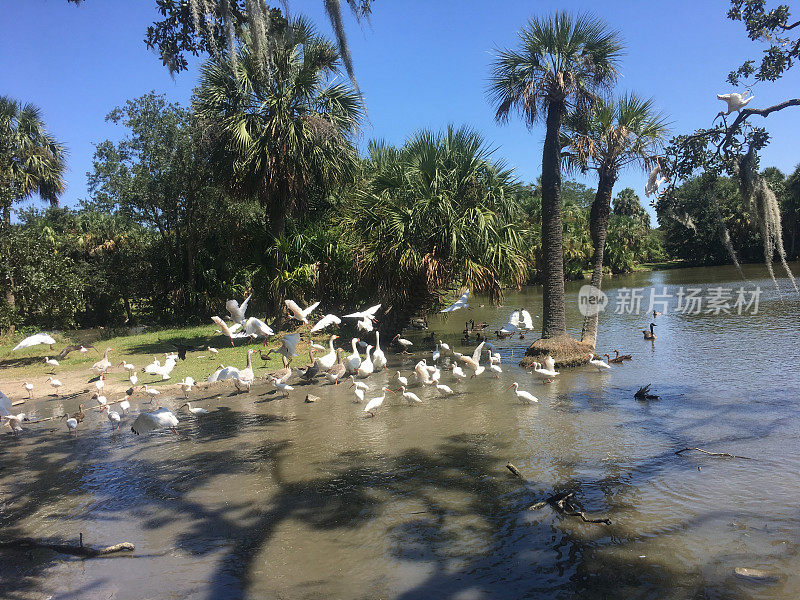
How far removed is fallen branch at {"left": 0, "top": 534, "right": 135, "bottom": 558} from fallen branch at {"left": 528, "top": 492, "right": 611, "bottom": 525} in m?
3.83

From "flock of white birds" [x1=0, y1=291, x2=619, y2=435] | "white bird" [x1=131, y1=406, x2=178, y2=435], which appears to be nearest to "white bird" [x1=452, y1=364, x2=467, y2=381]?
"flock of white birds" [x1=0, y1=291, x2=619, y2=435]

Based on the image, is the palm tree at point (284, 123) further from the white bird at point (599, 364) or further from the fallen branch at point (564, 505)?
the fallen branch at point (564, 505)

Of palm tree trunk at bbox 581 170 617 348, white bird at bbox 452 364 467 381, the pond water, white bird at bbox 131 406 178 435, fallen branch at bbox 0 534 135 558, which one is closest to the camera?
the pond water

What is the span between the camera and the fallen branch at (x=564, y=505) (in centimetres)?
497

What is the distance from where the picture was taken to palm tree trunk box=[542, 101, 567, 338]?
1223 centimetres

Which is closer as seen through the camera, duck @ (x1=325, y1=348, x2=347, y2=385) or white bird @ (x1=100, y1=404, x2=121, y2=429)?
white bird @ (x1=100, y1=404, x2=121, y2=429)

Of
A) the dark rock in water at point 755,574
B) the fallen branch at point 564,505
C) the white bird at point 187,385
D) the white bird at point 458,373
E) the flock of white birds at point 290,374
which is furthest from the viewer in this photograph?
the white bird at point 458,373

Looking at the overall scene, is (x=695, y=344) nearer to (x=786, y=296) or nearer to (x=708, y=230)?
(x=786, y=296)

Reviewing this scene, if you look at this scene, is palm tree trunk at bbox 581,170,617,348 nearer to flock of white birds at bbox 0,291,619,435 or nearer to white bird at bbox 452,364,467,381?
flock of white birds at bbox 0,291,619,435

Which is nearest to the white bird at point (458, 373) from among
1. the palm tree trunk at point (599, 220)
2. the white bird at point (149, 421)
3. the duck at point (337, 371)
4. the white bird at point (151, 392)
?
the duck at point (337, 371)

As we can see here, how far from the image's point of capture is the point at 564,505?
5129 millimetres

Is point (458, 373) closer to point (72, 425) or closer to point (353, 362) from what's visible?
point (353, 362)

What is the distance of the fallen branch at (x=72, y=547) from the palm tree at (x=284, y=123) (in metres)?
11.3

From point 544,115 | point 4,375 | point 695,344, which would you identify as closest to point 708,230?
point 695,344
